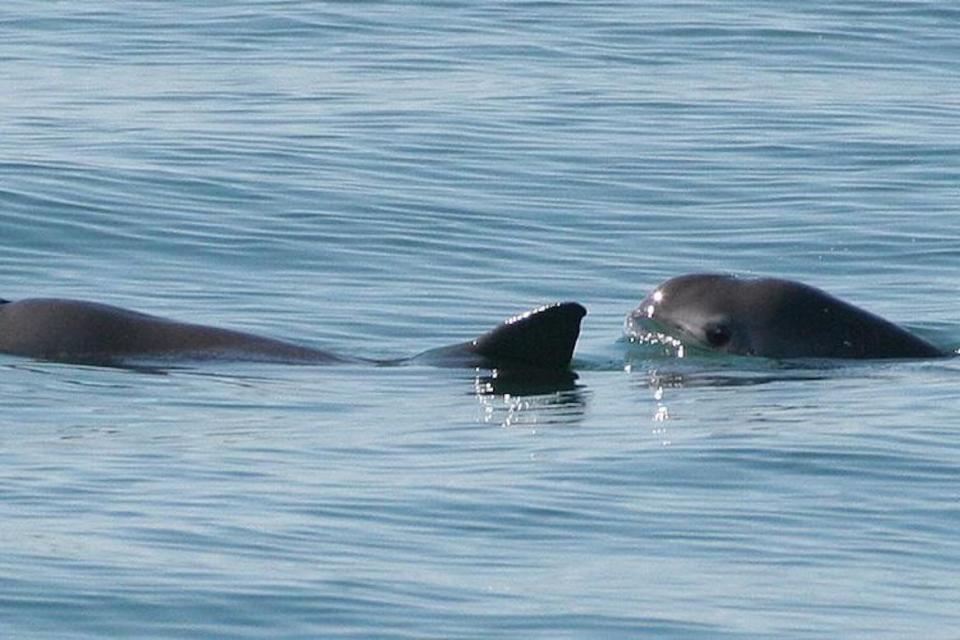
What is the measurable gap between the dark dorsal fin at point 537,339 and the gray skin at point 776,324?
1170 mm

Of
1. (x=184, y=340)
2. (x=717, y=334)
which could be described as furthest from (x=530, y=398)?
(x=184, y=340)

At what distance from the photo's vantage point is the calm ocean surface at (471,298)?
10.6m

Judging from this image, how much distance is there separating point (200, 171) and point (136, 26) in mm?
9731

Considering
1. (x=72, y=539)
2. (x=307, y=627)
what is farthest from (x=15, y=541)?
(x=307, y=627)

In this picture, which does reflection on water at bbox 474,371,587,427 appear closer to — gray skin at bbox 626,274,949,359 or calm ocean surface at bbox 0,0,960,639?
calm ocean surface at bbox 0,0,960,639

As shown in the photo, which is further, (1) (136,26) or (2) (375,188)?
(1) (136,26)

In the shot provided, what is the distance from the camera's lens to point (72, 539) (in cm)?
1107

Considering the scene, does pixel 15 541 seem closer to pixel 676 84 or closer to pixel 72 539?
pixel 72 539

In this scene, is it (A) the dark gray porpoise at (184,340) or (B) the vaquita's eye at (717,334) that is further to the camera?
(B) the vaquita's eye at (717,334)

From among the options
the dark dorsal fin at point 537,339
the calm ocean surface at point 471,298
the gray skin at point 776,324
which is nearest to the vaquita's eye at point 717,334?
the gray skin at point 776,324

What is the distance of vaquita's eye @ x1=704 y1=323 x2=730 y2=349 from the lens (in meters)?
16.2

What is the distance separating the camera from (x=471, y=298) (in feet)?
60.7

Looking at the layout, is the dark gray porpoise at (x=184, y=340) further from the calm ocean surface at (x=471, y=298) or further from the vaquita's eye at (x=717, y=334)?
the vaquita's eye at (x=717, y=334)

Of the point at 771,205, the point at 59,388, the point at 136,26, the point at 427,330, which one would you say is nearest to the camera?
the point at 59,388
